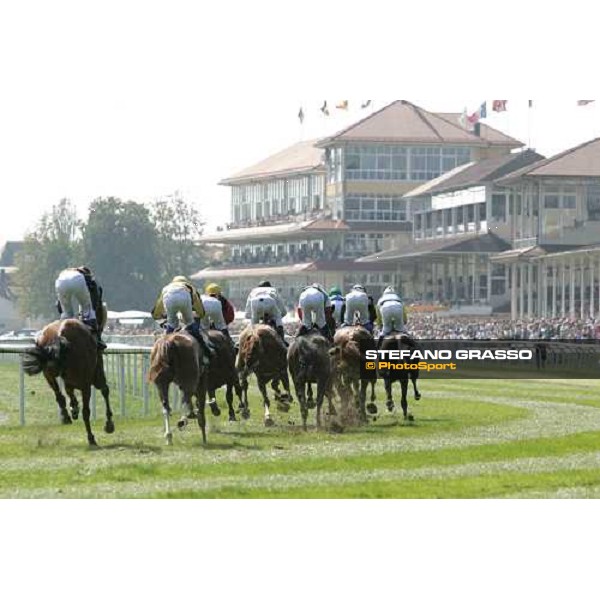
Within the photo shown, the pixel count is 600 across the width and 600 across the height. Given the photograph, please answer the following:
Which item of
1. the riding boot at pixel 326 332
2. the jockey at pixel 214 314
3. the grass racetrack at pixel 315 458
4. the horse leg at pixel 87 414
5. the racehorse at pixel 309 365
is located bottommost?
the grass racetrack at pixel 315 458

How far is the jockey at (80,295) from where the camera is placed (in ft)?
82.2

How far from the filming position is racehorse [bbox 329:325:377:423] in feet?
94.8

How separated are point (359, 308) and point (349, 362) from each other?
1.31m

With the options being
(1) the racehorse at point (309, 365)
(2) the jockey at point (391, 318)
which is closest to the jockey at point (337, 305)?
(2) the jockey at point (391, 318)

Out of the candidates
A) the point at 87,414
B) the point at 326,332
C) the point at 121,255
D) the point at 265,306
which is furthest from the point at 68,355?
the point at 121,255

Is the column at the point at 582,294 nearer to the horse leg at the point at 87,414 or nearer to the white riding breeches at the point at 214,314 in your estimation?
the white riding breeches at the point at 214,314

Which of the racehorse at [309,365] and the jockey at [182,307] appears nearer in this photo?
the jockey at [182,307]

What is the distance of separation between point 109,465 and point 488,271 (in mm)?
84581

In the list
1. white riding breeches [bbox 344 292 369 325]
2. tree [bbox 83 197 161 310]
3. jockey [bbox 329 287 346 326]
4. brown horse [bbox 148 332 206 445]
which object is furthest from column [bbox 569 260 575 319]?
tree [bbox 83 197 161 310]

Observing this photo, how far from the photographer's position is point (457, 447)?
2425 centimetres

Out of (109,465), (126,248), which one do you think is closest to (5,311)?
(126,248)

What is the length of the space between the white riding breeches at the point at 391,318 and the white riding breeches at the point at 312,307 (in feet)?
10.2

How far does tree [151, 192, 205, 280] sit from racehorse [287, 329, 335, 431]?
424 feet

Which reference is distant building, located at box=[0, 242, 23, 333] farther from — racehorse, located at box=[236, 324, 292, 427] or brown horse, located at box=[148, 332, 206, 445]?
brown horse, located at box=[148, 332, 206, 445]
